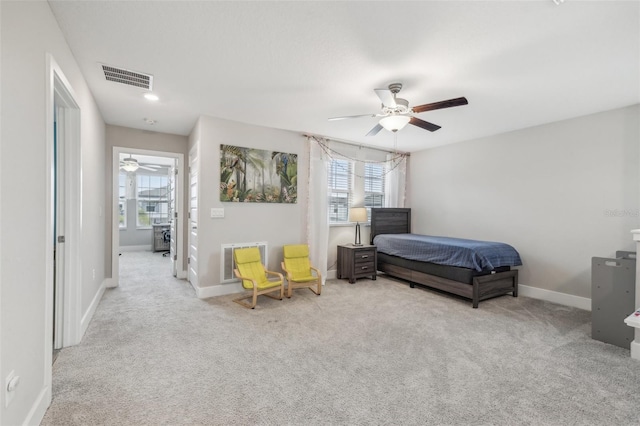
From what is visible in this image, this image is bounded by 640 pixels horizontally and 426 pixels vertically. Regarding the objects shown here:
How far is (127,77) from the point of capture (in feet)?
9.43

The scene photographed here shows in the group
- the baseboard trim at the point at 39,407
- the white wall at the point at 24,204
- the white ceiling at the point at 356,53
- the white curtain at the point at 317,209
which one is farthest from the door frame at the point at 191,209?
the baseboard trim at the point at 39,407

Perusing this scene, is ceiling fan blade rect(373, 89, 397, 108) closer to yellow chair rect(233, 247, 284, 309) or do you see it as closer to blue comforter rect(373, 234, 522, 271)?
blue comforter rect(373, 234, 522, 271)

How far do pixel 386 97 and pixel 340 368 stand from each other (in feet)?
8.03

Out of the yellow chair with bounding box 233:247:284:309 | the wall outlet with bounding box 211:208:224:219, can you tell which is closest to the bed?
the yellow chair with bounding box 233:247:284:309

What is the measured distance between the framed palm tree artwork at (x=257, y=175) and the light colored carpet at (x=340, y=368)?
5.35ft

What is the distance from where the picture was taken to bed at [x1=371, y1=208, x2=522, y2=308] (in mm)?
3842

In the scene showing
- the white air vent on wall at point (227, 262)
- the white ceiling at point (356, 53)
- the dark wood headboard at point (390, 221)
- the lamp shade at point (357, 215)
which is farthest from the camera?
the dark wood headboard at point (390, 221)

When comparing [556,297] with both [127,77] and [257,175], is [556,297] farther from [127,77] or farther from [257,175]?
[127,77]

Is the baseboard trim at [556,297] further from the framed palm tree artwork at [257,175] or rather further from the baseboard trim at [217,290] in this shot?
the baseboard trim at [217,290]

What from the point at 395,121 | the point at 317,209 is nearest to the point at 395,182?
the point at 317,209

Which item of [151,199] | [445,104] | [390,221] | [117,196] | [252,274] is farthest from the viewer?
[151,199]

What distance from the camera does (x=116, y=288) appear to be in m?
4.50

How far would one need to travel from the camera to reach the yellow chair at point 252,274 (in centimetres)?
379

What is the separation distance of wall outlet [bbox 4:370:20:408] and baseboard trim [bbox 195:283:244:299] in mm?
2601
